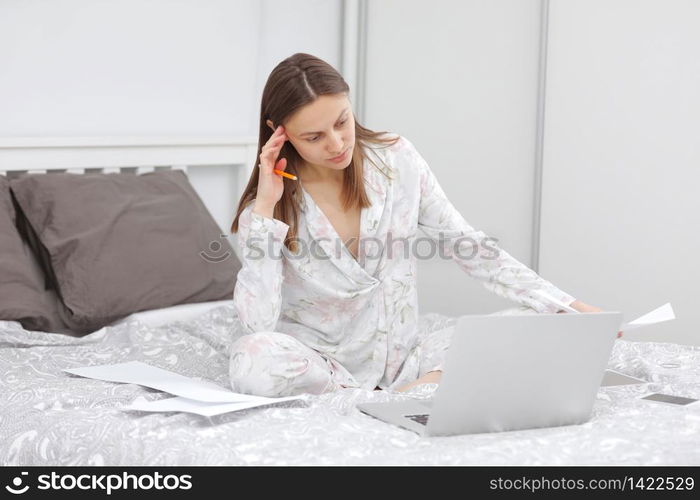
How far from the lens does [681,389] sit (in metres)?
1.69

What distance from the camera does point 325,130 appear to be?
176 cm

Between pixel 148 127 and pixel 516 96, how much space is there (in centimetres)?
110

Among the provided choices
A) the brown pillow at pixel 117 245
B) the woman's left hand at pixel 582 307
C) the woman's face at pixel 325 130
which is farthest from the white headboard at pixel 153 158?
the woman's left hand at pixel 582 307

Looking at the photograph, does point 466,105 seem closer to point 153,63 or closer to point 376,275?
point 153,63

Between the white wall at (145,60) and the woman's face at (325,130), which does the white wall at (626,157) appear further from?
the woman's face at (325,130)

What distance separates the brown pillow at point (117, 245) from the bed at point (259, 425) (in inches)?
7.6

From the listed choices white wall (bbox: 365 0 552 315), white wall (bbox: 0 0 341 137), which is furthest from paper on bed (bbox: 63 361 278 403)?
white wall (bbox: 365 0 552 315)

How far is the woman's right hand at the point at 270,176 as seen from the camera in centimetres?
181

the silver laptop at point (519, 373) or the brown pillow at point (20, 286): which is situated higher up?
the silver laptop at point (519, 373)

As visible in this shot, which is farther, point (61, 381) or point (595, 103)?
point (595, 103)

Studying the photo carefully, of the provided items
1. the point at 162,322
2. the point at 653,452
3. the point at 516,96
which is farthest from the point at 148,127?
the point at 653,452

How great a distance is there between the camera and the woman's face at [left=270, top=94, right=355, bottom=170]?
1762mm

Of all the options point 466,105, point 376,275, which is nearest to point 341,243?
point 376,275

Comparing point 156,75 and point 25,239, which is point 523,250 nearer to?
point 156,75
